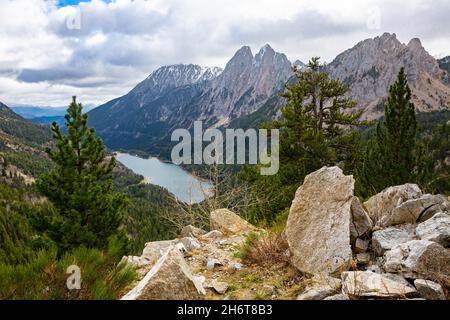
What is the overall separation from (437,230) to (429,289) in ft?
5.20

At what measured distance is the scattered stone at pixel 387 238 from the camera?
230 inches

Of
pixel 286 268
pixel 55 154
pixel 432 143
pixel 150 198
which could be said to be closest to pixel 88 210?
pixel 55 154

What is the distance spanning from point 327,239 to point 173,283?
2680mm

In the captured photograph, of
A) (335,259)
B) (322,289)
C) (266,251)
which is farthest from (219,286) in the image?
(335,259)

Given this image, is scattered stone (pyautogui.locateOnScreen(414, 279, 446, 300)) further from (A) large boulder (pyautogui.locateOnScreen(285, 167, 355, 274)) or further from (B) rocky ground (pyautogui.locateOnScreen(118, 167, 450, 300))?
(A) large boulder (pyautogui.locateOnScreen(285, 167, 355, 274))

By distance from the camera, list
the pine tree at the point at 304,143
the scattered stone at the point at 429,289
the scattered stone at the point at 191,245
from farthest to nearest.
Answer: the pine tree at the point at 304,143 → the scattered stone at the point at 191,245 → the scattered stone at the point at 429,289

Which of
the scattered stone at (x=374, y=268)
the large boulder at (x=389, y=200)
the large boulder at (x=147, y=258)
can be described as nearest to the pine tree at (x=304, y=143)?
the large boulder at (x=147, y=258)

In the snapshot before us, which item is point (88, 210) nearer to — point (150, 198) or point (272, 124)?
point (272, 124)

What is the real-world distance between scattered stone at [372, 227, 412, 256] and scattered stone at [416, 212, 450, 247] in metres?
0.28

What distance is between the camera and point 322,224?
6254 millimetres

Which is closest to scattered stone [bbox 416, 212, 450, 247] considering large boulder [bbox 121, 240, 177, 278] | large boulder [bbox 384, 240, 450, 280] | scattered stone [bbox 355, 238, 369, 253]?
large boulder [bbox 384, 240, 450, 280]

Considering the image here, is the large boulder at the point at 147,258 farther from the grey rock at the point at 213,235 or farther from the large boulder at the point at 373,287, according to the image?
the large boulder at the point at 373,287

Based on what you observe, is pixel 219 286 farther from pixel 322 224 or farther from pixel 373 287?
pixel 373 287

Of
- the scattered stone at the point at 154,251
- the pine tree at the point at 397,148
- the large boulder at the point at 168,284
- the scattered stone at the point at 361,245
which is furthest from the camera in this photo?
the pine tree at the point at 397,148
